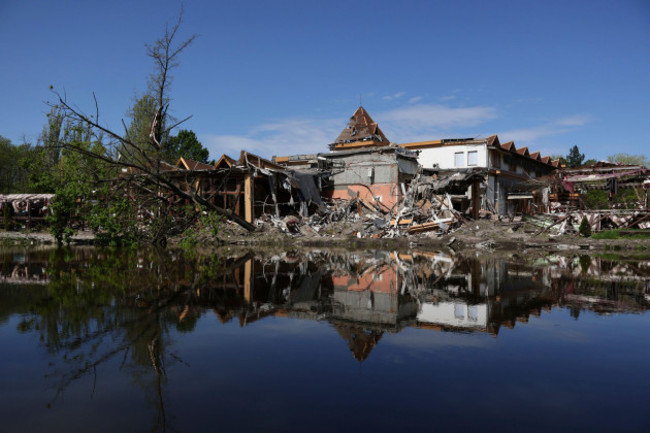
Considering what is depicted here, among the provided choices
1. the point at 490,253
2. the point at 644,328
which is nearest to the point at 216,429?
the point at 644,328

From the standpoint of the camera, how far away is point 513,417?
3.28 metres

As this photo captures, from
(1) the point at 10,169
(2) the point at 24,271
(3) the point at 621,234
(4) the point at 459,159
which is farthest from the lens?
(1) the point at 10,169

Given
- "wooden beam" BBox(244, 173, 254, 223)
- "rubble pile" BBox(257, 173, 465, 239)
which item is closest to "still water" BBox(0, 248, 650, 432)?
"rubble pile" BBox(257, 173, 465, 239)

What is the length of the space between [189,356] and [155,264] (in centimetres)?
895

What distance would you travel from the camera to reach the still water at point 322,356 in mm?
3309

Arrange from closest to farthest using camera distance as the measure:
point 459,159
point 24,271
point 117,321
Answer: point 117,321 → point 24,271 → point 459,159

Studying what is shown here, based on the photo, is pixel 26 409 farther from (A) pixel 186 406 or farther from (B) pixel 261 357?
(B) pixel 261 357

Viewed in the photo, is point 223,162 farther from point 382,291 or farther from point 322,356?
point 322,356

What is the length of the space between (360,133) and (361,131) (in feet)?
Result: 0.80

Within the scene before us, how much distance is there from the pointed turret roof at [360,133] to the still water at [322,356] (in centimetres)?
3135

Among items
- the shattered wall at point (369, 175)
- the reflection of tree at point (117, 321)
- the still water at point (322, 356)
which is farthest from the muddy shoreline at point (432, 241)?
the reflection of tree at point (117, 321)

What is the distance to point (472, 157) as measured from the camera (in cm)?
3744

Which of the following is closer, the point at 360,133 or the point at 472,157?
the point at 472,157

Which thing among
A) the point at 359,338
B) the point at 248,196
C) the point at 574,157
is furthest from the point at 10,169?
the point at 574,157
